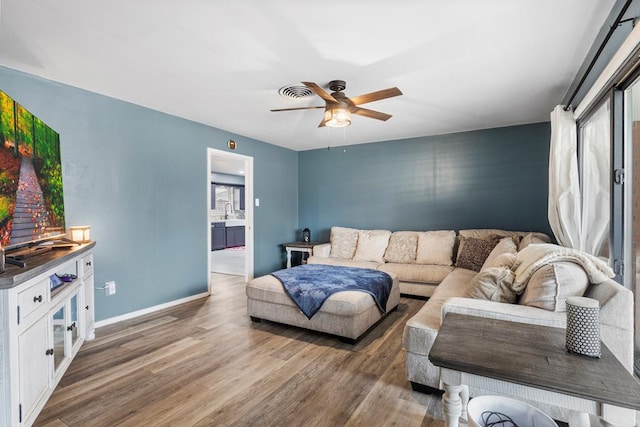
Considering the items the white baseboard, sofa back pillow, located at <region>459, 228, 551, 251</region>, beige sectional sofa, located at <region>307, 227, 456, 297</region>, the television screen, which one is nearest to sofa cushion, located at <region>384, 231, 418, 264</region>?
beige sectional sofa, located at <region>307, 227, 456, 297</region>

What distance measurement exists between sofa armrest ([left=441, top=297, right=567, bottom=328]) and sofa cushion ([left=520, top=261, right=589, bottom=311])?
0.16 ft

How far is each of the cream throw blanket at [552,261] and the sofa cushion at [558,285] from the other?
→ 36 mm

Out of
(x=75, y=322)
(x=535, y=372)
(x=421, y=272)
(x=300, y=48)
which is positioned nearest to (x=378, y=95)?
(x=300, y=48)

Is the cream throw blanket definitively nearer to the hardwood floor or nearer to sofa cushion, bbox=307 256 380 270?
the hardwood floor

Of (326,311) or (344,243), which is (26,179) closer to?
(326,311)

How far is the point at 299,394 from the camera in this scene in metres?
2.03

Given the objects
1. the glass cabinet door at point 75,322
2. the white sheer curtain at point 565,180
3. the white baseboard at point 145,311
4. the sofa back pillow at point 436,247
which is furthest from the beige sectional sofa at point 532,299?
the white baseboard at point 145,311

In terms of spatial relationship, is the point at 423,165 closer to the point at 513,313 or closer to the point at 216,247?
the point at 513,313

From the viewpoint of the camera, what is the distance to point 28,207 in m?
2.08

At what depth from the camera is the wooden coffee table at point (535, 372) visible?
874 millimetres

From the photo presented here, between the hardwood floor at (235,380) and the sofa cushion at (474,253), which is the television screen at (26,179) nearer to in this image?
the hardwood floor at (235,380)

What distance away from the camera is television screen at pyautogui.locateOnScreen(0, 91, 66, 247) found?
1.82m

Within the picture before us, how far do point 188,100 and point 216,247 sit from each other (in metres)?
6.58

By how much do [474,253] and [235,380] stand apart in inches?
129
